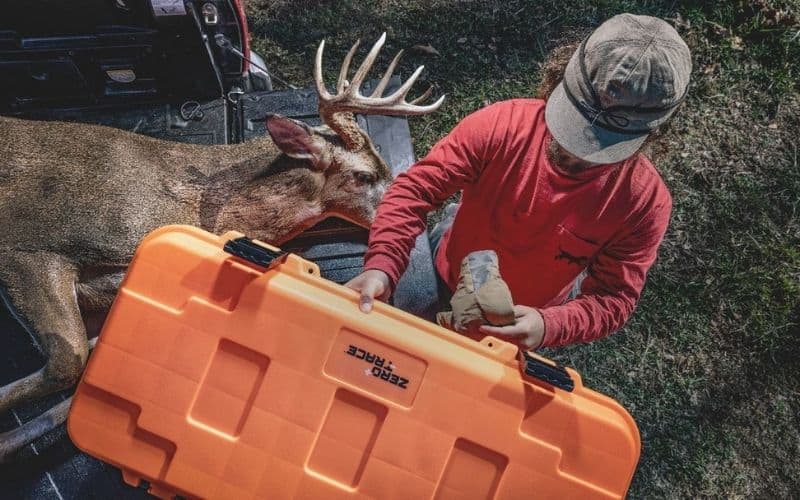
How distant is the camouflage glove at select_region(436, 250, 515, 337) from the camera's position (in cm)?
206

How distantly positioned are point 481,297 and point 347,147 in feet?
4.94

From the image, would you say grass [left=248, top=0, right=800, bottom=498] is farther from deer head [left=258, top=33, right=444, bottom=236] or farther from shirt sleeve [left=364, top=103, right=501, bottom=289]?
shirt sleeve [left=364, top=103, right=501, bottom=289]

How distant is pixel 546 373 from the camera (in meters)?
1.89

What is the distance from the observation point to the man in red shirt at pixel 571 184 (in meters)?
1.86

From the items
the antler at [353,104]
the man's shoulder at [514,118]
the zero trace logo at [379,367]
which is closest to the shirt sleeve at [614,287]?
the man's shoulder at [514,118]

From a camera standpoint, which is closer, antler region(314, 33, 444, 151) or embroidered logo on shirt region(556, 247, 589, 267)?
embroidered logo on shirt region(556, 247, 589, 267)

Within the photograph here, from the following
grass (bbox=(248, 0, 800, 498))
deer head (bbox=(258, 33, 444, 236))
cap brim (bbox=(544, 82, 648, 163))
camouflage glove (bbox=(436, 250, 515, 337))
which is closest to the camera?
cap brim (bbox=(544, 82, 648, 163))

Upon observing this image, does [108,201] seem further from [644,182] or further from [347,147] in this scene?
[644,182]

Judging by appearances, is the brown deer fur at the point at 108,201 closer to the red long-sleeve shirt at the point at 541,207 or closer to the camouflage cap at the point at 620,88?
the red long-sleeve shirt at the point at 541,207

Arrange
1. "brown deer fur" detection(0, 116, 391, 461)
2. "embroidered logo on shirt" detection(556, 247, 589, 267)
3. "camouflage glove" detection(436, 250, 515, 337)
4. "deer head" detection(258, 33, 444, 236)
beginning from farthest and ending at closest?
"deer head" detection(258, 33, 444, 236)
"brown deer fur" detection(0, 116, 391, 461)
"embroidered logo on shirt" detection(556, 247, 589, 267)
"camouflage glove" detection(436, 250, 515, 337)

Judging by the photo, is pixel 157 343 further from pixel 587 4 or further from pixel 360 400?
pixel 587 4

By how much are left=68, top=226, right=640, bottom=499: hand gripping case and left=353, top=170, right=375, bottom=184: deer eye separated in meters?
1.44

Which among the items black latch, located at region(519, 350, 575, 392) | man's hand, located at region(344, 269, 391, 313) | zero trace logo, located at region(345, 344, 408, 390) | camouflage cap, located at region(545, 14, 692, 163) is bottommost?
zero trace logo, located at region(345, 344, 408, 390)

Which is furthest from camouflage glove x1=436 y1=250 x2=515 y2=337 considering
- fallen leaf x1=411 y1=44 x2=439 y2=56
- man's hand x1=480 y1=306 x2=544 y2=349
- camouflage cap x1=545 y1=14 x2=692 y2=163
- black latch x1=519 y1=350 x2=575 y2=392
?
fallen leaf x1=411 y1=44 x2=439 y2=56
